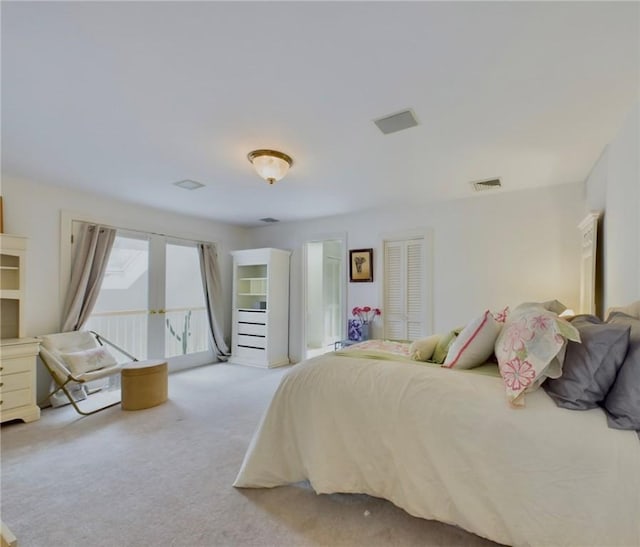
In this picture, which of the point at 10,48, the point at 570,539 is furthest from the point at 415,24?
the point at 570,539

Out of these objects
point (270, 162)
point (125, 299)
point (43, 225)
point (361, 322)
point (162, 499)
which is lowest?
point (162, 499)

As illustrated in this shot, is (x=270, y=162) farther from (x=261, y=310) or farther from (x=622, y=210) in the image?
(x=261, y=310)

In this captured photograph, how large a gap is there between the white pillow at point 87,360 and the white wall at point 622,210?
15.2ft

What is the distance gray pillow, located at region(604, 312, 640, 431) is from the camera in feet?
3.95

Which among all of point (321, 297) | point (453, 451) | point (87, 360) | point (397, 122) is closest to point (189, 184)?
point (87, 360)

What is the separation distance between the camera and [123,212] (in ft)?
14.1

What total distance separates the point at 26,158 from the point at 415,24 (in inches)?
134

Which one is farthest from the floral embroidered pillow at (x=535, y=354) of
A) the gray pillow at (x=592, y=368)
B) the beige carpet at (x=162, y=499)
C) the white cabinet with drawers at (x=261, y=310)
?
the white cabinet with drawers at (x=261, y=310)

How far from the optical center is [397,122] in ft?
7.29

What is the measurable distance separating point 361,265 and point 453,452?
350 cm

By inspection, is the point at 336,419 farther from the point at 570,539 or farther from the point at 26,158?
the point at 26,158

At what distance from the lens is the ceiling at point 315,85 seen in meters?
1.37

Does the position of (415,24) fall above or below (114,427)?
above

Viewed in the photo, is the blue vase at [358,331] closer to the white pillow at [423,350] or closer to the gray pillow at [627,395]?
the white pillow at [423,350]
